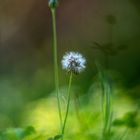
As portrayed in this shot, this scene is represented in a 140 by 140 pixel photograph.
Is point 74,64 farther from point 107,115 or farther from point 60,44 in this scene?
point 60,44

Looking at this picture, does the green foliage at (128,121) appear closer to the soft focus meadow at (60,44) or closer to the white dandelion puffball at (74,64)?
the white dandelion puffball at (74,64)

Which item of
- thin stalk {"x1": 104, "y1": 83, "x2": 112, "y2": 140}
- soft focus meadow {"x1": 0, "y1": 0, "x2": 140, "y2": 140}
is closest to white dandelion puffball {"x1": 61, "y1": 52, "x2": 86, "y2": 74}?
thin stalk {"x1": 104, "y1": 83, "x2": 112, "y2": 140}

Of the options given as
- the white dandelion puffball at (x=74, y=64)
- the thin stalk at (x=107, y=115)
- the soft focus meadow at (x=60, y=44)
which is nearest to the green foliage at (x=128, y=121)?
the thin stalk at (x=107, y=115)

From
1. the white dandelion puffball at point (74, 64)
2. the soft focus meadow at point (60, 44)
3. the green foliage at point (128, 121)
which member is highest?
the soft focus meadow at point (60, 44)

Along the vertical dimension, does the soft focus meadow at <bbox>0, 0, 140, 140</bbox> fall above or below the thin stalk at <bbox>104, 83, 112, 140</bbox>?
above

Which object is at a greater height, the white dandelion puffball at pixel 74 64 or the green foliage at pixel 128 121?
the white dandelion puffball at pixel 74 64

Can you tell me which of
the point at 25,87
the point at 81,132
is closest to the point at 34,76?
the point at 25,87

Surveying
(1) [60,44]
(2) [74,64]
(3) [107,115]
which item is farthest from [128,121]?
(1) [60,44]

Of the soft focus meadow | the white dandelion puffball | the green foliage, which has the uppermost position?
the soft focus meadow

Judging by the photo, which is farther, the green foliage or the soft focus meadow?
the soft focus meadow

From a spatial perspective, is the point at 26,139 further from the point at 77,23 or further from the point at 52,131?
the point at 77,23

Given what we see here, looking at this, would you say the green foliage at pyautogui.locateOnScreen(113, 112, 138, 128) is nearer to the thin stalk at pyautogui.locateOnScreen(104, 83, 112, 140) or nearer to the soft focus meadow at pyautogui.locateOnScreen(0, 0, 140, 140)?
the thin stalk at pyautogui.locateOnScreen(104, 83, 112, 140)
